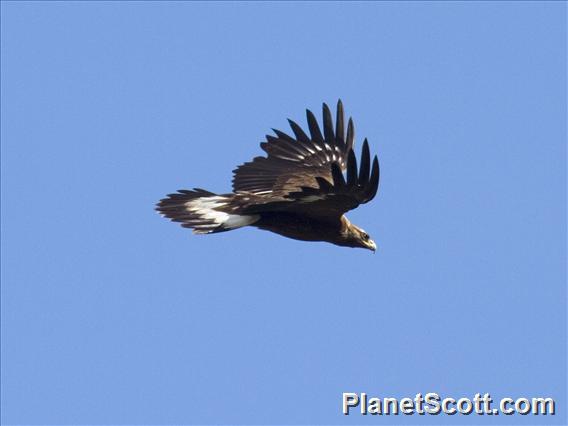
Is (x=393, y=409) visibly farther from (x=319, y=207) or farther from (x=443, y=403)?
(x=319, y=207)

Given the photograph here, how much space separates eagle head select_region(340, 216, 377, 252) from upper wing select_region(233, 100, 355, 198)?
2.11 ft

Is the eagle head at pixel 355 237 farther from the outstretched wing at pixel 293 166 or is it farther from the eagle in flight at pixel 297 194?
the outstretched wing at pixel 293 166

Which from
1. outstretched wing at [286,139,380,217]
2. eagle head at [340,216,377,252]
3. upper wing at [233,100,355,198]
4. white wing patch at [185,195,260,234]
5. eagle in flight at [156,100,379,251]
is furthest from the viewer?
upper wing at [233,100,355,198]

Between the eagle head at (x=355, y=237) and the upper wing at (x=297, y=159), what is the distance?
644 mm

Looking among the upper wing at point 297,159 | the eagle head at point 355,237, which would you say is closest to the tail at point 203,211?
the upper wing at point 297,159

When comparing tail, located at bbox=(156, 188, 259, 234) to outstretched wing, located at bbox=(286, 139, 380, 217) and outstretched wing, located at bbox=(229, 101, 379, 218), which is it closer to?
outstretched wing, located at bbox=(229, 101, 379, 218)

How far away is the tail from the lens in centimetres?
1285

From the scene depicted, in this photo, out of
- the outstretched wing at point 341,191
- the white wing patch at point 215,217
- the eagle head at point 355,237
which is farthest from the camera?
the eagle head at point 355,237

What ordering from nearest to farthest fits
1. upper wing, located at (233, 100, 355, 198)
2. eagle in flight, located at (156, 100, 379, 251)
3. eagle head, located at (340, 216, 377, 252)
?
eagle in flight, located at (156, 100, 379, 251)
eagle head, located at (340, 216, 377, 252)
upper wing, located at (233, 100, 355, 198)

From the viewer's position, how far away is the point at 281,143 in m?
14.4

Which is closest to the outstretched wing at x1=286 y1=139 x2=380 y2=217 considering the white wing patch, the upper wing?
the white wing patch

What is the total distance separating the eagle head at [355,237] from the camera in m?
13.5

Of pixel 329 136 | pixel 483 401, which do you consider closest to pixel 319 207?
pixel 329 136

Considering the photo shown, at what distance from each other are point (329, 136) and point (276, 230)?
4.87 feet
